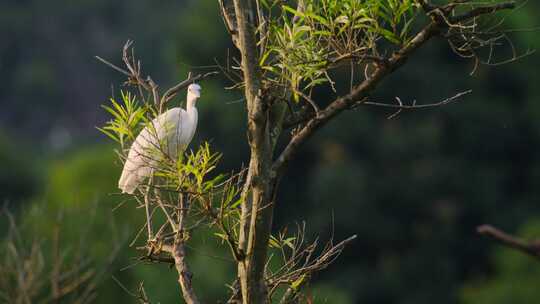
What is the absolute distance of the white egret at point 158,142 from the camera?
556cm

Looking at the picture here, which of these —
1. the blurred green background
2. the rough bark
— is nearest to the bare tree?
the rough bark

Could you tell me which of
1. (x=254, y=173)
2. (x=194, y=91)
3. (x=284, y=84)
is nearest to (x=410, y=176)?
(x=194, y=91)

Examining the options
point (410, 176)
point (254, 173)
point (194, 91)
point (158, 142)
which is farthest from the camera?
point (410, 176)

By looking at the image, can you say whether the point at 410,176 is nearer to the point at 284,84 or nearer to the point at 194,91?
the point at 194,91

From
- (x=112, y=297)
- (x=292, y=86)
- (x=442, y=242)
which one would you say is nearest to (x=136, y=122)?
(x=292, y=86)

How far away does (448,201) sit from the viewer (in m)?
36.3

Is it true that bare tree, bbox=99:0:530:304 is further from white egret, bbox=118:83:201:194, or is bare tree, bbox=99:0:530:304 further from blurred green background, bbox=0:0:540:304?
blurred green background, bbox=0:0:540:304

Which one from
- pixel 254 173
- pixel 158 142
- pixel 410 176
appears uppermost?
pixel 158 142

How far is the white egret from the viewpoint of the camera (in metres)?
5.56

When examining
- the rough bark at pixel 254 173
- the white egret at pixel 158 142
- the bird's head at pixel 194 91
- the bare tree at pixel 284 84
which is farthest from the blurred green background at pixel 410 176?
the rough bark at pixel 254 173

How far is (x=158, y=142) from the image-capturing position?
528cm

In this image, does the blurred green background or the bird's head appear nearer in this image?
the bird's head

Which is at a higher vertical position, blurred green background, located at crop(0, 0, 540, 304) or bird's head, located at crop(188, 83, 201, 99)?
bird's head, located at crop(188, 83, 201, 99)

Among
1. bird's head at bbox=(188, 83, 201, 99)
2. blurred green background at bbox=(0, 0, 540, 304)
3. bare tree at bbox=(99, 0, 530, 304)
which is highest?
bare tree at bbox=(99, 0, 530, 304)
